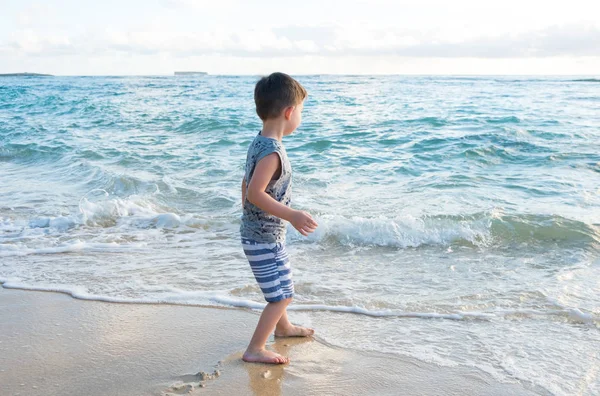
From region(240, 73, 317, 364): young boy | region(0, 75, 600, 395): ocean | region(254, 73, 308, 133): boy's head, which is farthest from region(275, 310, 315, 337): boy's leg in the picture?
region(254, 73, 308, 133): boy's head

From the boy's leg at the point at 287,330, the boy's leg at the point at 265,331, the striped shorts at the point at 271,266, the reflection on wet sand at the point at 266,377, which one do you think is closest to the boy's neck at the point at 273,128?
the striped shorts at the point at 271,266

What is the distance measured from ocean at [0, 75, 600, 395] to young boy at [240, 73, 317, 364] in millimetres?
523

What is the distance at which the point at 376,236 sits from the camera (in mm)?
5758

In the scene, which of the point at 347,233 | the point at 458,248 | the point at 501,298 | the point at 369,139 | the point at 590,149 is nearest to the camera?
the point at 501,298

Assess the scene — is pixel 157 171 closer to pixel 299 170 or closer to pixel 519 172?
pixel 299 170

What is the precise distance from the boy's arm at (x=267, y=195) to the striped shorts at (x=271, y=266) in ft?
0.90

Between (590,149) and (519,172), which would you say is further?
(590,149)

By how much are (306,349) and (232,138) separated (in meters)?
10.8

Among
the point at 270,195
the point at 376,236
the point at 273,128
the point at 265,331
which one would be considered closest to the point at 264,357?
the point at 265,331

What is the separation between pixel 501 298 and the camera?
4.10 m

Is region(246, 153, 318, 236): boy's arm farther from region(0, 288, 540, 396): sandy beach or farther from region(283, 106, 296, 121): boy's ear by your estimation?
region(0, 288, 540, 396): sandy beach

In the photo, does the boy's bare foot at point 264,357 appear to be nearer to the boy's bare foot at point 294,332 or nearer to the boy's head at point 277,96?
the boy's bare foot at point 294,332

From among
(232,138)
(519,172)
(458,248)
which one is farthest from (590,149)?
(232,138)

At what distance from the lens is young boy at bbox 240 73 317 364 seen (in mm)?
2830
